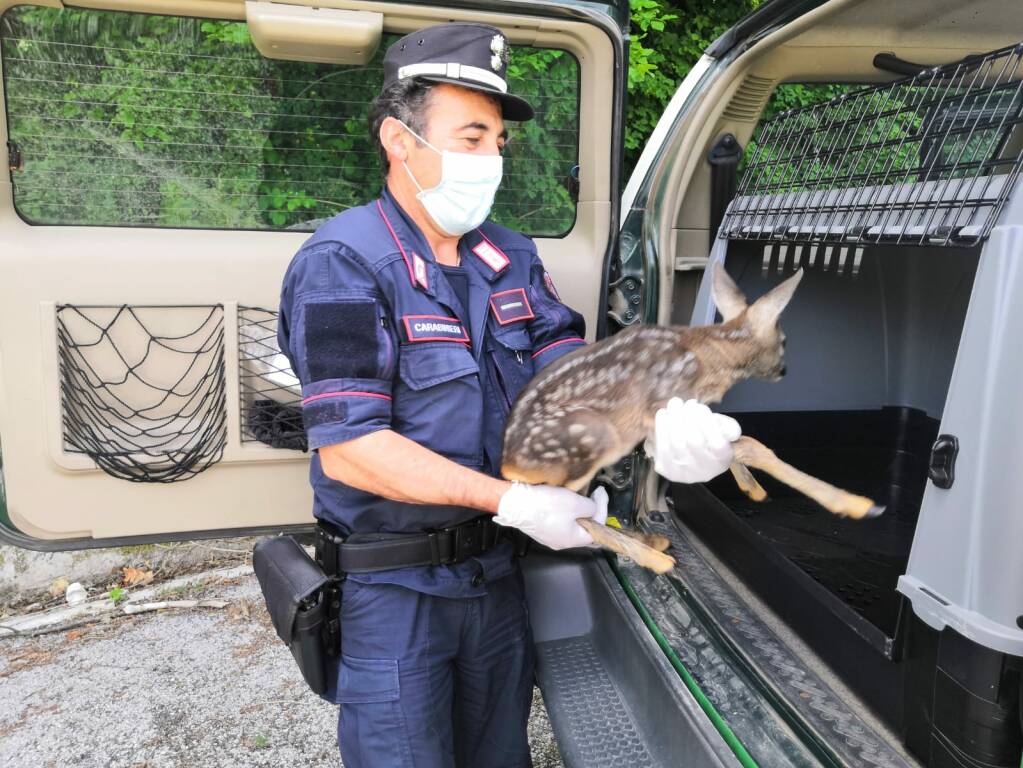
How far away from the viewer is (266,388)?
2602 mm

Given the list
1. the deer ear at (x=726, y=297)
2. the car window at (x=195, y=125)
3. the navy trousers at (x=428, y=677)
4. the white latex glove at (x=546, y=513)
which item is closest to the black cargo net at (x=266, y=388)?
the car window at (x=195, y=125)

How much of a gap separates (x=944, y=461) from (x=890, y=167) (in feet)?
4.29

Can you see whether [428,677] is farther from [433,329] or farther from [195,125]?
[195,125]

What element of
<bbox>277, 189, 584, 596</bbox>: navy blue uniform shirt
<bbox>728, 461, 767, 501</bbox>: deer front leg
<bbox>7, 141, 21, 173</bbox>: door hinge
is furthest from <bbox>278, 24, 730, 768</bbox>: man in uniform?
<bbox>7, 141, 21, 173</bbox>: door hinge

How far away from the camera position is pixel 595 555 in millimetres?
2748

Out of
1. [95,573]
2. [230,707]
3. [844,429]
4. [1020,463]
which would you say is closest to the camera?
[1020,463]

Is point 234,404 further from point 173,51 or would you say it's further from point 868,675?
point 868,675

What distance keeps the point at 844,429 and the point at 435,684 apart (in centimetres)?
274

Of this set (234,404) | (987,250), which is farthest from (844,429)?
(234,404)

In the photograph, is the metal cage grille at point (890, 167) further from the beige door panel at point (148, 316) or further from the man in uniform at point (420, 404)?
the man in uniform at point (420, 404)

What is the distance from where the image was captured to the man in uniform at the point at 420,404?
189 cm

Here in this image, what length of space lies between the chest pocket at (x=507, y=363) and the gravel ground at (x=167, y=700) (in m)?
1.79

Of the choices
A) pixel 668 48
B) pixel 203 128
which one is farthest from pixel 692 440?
pixel 668 48

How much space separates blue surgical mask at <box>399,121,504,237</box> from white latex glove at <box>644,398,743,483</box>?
0.77m
